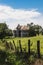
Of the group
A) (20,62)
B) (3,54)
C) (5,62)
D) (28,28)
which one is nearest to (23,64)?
(20,62)

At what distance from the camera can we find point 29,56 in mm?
18328

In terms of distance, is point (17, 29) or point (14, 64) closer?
point (14, 64)

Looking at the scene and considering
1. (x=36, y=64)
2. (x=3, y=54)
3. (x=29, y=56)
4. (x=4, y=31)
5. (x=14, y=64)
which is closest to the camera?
(x=36, y=64)

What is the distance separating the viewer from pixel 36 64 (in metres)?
15.8

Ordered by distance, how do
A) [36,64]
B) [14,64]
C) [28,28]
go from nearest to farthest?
[36,64] → [14,64] → [28,28]

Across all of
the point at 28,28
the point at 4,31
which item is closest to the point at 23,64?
the point at 4,31

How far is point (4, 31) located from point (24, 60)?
60973 mm

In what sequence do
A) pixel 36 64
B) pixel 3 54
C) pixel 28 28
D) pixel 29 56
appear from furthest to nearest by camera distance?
pixel 28 28 < pixel 3 54 < pixel 29 56 < pixel 36 64

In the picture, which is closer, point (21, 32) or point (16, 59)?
point (16, 59)

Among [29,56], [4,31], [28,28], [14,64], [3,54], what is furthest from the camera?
[28,28]

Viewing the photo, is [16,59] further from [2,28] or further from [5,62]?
[2,28]

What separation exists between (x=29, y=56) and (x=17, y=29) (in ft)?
263

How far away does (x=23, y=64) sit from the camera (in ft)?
54.4

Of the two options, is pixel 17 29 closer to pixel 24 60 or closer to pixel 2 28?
pixel 2 28
